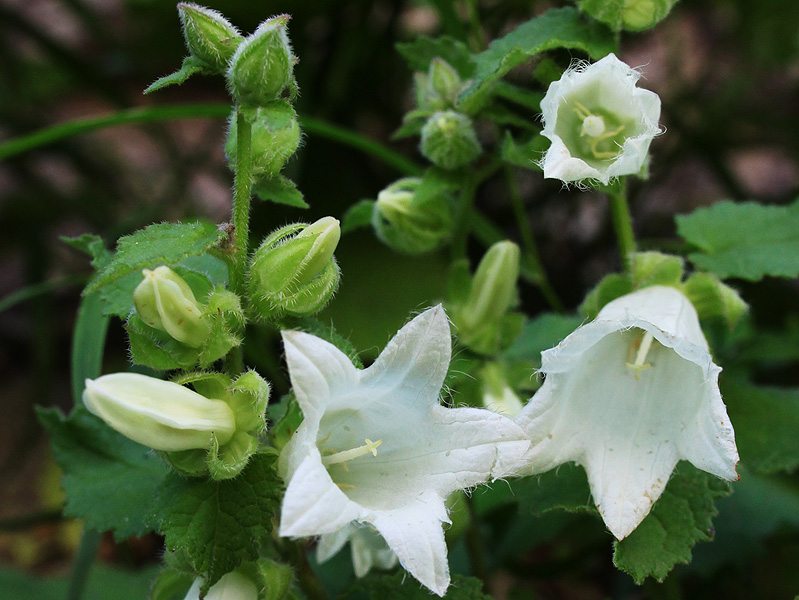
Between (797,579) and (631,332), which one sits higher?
(631,332)

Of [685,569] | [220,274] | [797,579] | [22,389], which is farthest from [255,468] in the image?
[22,389]

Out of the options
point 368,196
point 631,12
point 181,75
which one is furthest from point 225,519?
point 368,196

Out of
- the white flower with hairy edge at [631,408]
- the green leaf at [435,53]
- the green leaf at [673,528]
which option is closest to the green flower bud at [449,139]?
the green leaf at [435,53]

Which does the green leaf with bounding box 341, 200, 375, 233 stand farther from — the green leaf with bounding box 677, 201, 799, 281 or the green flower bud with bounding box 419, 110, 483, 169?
the green leaf with bounding box 677, 201, 799, 281

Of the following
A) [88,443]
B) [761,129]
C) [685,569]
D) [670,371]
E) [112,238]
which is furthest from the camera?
[761,129]

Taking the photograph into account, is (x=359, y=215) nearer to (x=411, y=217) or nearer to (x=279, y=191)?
(x=411, y=217)

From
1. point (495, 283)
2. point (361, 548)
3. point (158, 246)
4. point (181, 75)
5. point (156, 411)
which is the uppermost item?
point (181, 75)

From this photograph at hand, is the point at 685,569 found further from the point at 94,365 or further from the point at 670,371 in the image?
the point at 94,365
